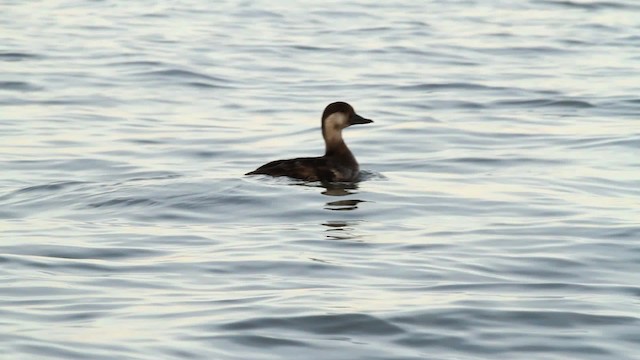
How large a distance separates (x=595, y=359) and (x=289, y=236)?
12.4 ft

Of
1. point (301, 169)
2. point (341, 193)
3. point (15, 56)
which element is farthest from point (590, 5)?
point (341, 193)

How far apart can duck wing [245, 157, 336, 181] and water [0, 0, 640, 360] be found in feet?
0.44

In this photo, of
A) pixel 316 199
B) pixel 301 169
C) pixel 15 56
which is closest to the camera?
pixel 316 199

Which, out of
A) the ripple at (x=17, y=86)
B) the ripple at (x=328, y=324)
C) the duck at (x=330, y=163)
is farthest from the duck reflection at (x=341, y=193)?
the ripple at (x=17, y=86)

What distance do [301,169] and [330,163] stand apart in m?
0.48

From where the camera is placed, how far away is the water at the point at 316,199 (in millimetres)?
8211

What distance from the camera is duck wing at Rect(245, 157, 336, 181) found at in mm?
13375

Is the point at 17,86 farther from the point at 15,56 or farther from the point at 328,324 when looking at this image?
the point at 328,324

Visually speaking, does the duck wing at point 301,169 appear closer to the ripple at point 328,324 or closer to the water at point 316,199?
the water at point 316,199

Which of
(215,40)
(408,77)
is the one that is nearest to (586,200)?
(408,77)

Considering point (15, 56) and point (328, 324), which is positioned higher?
point (328, 324)

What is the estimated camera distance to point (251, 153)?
15.8 m

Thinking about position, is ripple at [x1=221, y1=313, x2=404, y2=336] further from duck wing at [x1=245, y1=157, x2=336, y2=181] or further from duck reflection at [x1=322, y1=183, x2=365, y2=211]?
duck wing at [x1=245, y1=157, x2=336, y2=181]

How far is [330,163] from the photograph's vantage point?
13977mm
